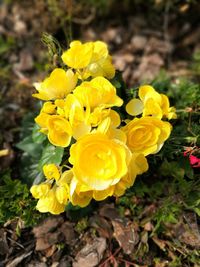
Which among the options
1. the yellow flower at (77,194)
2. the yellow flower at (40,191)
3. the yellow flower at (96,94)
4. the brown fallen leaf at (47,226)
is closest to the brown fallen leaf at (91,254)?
the brown fallen leaf at (47,226)

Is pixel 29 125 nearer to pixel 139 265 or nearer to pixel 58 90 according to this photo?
pixel 58 90

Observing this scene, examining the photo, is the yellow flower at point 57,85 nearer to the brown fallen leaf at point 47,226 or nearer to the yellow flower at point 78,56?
the yellow flower at point 78,56

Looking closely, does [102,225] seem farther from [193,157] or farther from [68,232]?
[193,157]

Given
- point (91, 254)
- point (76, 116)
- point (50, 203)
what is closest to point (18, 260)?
point (91, 254)

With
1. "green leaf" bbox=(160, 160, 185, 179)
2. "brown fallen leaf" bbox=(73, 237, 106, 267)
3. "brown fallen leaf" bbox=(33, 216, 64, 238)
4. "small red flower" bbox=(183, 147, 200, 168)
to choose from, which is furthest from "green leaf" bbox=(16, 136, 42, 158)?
"small red flower" bbox=(183, 147, 200, 168)

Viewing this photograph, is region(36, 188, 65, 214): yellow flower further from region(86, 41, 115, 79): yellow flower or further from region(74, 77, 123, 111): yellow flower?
region(86, 41, 115, 79): yellow flower

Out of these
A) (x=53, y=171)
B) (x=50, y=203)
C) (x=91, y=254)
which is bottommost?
(x=91, y=254)
